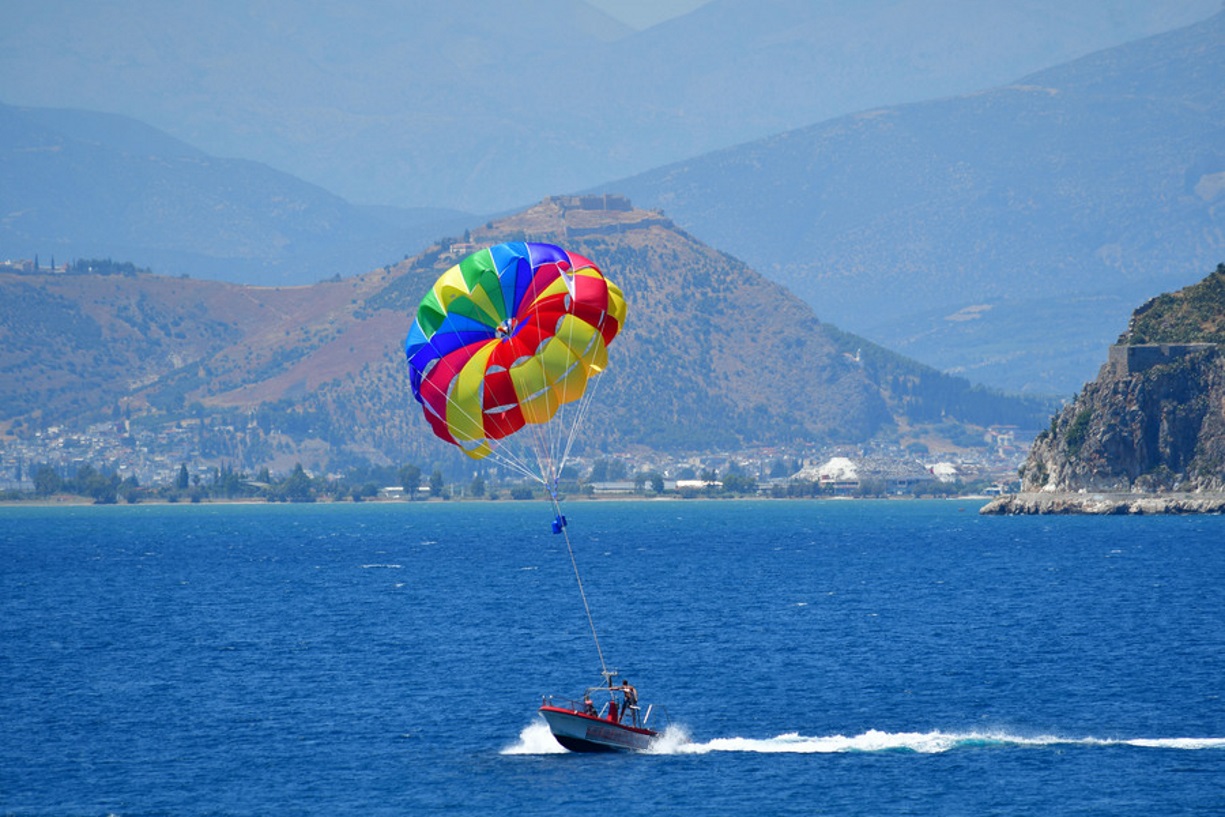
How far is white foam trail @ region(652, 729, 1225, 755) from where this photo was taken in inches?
2475

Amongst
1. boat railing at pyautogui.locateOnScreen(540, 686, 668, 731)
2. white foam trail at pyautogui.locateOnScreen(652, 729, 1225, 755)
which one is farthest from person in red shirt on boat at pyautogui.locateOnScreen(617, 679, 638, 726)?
white foam trail at pyautogui.locateOnScreen(652, 729, 1225, 755)

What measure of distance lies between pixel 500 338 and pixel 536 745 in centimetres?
1336

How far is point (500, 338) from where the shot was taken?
62.9m

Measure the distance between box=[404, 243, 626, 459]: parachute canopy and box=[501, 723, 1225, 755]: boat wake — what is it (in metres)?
9.80

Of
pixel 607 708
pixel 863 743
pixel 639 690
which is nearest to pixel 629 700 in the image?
pixel 607 708

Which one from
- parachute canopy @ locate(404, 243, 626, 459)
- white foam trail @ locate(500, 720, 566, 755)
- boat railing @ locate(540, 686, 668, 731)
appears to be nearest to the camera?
boat railing @ locate(540, 686, 668, 731)

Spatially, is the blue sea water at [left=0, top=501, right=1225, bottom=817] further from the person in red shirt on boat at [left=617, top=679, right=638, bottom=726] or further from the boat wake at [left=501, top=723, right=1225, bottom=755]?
the person in red shirt on boat at [left=617, top=679, right=638, bottom=726]

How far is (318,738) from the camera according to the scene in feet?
Result: 217

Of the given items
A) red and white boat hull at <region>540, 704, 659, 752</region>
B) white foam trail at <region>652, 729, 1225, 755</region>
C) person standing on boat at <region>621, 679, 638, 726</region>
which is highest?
person standing on boat at <region>621, 679, 638, 726</region>

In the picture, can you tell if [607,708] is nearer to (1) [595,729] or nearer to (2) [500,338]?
(1) [595,729]

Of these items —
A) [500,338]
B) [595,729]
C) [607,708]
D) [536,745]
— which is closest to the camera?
[595,729]

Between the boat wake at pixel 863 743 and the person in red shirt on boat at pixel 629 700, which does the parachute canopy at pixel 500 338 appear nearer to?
the person in red shirt on boat at pixel 629 700

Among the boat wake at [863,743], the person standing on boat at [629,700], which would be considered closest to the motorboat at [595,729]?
the person standing on boat at [629,700]

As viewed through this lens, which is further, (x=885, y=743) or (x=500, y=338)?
(x=885, y=743)
